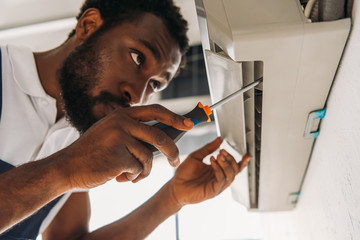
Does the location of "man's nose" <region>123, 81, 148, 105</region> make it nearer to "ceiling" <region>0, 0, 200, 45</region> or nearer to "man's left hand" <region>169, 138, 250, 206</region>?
"man's left hand" <region>169, 138, 250, 206</region>

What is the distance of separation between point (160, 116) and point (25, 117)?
67cm

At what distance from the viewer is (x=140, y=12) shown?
1.11 metres

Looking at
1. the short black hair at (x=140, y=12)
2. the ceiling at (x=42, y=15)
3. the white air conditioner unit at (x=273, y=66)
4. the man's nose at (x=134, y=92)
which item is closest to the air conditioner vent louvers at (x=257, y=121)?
the white air conditioner unit at (x=273, y=66)

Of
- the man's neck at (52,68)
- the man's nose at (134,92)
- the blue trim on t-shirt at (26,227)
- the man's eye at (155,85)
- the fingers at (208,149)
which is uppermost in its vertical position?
the man's neck at (52,68)

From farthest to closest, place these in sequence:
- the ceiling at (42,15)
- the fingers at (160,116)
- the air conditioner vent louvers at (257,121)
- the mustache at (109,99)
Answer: the ceiling at (42,15), the mustache at (109,99), the air conditioner vent louvers at (257,121), the fingers at (160,116)

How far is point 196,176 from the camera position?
90 centimetres

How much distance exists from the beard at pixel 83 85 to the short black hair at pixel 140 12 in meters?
0.14

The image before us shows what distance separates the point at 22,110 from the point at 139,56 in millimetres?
460

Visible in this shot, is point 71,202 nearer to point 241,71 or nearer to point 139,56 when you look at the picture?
point 139,56

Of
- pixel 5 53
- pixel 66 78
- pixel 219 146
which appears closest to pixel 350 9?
pixel 219 146

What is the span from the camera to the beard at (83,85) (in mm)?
969

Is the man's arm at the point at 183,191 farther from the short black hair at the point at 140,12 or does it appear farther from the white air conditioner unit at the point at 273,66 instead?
the short black hair at the point at 140,12

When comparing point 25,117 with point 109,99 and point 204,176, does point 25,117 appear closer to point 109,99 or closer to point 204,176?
point 109,99

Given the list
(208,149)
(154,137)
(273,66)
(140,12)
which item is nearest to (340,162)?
(273,66)
